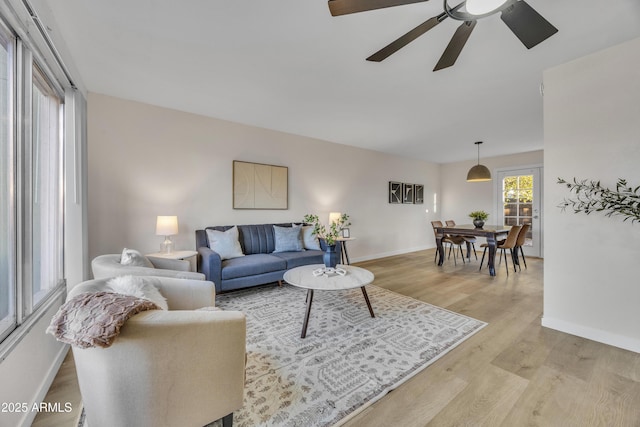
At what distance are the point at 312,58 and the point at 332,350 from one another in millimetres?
2493

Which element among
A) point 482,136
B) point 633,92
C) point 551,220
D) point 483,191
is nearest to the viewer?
point 633,92

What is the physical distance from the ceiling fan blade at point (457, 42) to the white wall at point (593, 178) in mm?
1425

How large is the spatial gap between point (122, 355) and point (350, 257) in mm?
4544

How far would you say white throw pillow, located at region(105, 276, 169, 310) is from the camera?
4.28 ft

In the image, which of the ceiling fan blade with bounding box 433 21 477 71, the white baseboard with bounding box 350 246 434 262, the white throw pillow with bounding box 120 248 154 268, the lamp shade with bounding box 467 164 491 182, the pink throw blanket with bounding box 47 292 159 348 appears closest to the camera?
the pink throw blanket with bounding box 47 292 159 348

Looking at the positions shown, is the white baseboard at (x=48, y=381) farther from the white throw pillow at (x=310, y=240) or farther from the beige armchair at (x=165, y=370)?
the white throw pillow at (x=310, y=240)

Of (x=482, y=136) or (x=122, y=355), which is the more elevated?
(x=482, y=136)

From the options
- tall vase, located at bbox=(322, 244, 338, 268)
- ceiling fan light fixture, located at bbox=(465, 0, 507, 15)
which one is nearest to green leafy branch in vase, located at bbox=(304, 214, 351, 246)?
tall vase, located at bbox=(322, 244, 338, 268)

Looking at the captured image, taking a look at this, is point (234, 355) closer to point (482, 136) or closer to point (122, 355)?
point (122, 355)

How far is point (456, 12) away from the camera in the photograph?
138 centimetres

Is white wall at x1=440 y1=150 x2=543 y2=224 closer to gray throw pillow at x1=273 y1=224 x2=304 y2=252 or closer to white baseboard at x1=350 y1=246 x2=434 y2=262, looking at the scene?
white baseboard at x1=350 y1=246 x2=434 y2=262

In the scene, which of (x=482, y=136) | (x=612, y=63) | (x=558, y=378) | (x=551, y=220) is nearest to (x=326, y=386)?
A: (x=558, y=378)

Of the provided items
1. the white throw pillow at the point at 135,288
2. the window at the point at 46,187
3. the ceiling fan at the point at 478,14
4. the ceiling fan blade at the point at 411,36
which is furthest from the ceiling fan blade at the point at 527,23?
the window at the point at 46,187

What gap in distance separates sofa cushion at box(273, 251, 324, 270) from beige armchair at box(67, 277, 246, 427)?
91.5 inches
